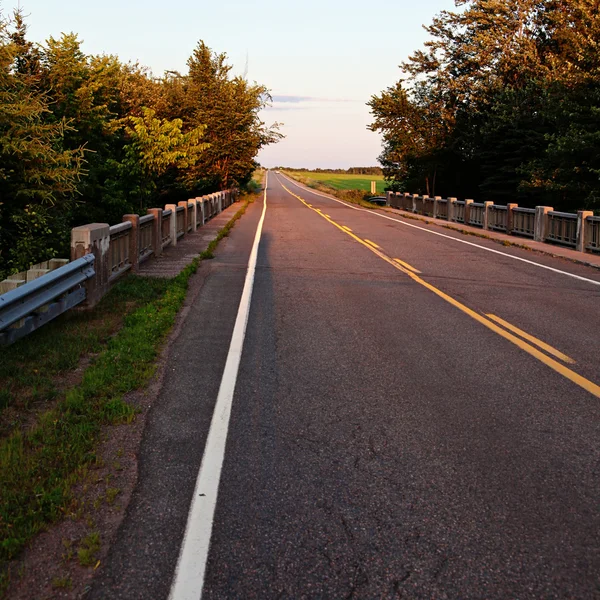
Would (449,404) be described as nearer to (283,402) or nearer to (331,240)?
(283,402)

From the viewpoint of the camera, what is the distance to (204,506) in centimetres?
387

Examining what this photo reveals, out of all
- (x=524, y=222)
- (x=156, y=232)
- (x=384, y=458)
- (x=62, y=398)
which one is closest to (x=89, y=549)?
(x=384, y=458)

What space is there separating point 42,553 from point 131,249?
9934 millimetres

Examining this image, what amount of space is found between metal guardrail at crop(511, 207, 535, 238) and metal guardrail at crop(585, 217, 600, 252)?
150 inches

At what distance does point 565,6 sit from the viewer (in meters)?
39.6

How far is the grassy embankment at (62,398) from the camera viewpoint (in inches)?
152

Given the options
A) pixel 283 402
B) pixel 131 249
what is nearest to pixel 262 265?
pixel 131 249

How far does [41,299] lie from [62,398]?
194 centimetres

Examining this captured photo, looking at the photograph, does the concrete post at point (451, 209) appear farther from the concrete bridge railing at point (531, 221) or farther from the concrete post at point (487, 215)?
the concrete post at point (487, 215)

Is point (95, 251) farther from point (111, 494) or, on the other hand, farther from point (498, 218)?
point (498, 218)

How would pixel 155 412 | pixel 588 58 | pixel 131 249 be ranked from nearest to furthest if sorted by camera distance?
1. pixel 155 412
2. pixel 131 249
3. pixel 588 58

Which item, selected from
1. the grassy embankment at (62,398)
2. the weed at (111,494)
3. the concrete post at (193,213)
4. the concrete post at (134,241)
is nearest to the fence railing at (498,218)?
the concrete post at (193,213)

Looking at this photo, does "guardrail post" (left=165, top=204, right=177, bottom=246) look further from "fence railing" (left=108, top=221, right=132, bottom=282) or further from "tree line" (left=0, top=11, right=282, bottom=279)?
"fence railing" (left=108, top=221, right=132, bottom=282)

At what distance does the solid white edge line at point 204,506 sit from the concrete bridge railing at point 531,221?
1458 cm
